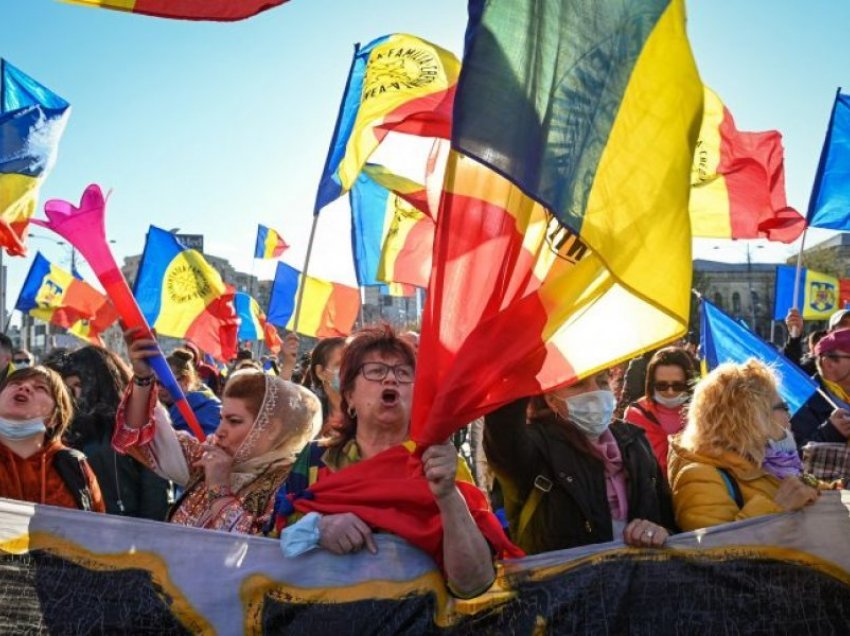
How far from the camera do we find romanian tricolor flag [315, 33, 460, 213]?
6.67m

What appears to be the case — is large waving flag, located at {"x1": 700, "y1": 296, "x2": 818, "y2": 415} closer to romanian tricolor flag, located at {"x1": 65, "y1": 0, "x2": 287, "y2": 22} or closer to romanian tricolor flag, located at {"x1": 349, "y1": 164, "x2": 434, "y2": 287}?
→ romanian tricolor flag, located at {"x1": 349, "y1": 164, "x2": 434, "y2": 287}

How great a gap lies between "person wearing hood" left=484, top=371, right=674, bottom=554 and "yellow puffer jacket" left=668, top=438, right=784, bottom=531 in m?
0.07

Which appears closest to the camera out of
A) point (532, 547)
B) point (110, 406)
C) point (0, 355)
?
point (532, 547)

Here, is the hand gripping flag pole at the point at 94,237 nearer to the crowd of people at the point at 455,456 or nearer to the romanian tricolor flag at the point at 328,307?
the crowd of people at the point at 455,456

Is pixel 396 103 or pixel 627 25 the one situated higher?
pixel 396 103

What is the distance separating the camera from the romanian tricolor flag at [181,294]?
372 inches

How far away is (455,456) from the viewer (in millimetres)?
2230

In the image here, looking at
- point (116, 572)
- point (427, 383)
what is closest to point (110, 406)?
point (116, 572)

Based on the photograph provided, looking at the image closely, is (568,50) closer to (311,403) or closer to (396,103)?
(311,403)

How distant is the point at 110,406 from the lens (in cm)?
461

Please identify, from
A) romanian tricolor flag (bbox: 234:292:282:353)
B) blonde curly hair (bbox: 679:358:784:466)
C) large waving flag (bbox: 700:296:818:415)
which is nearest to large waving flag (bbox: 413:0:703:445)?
blonde curly hair (bbox: 679:358:784:466)

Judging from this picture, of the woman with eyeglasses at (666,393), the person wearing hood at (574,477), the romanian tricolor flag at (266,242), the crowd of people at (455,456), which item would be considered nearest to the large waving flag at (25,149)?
the crowd of people at (455,456)

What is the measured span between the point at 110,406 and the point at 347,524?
8.12ft

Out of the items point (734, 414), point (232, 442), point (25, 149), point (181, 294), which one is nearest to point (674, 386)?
point (734, 414)
